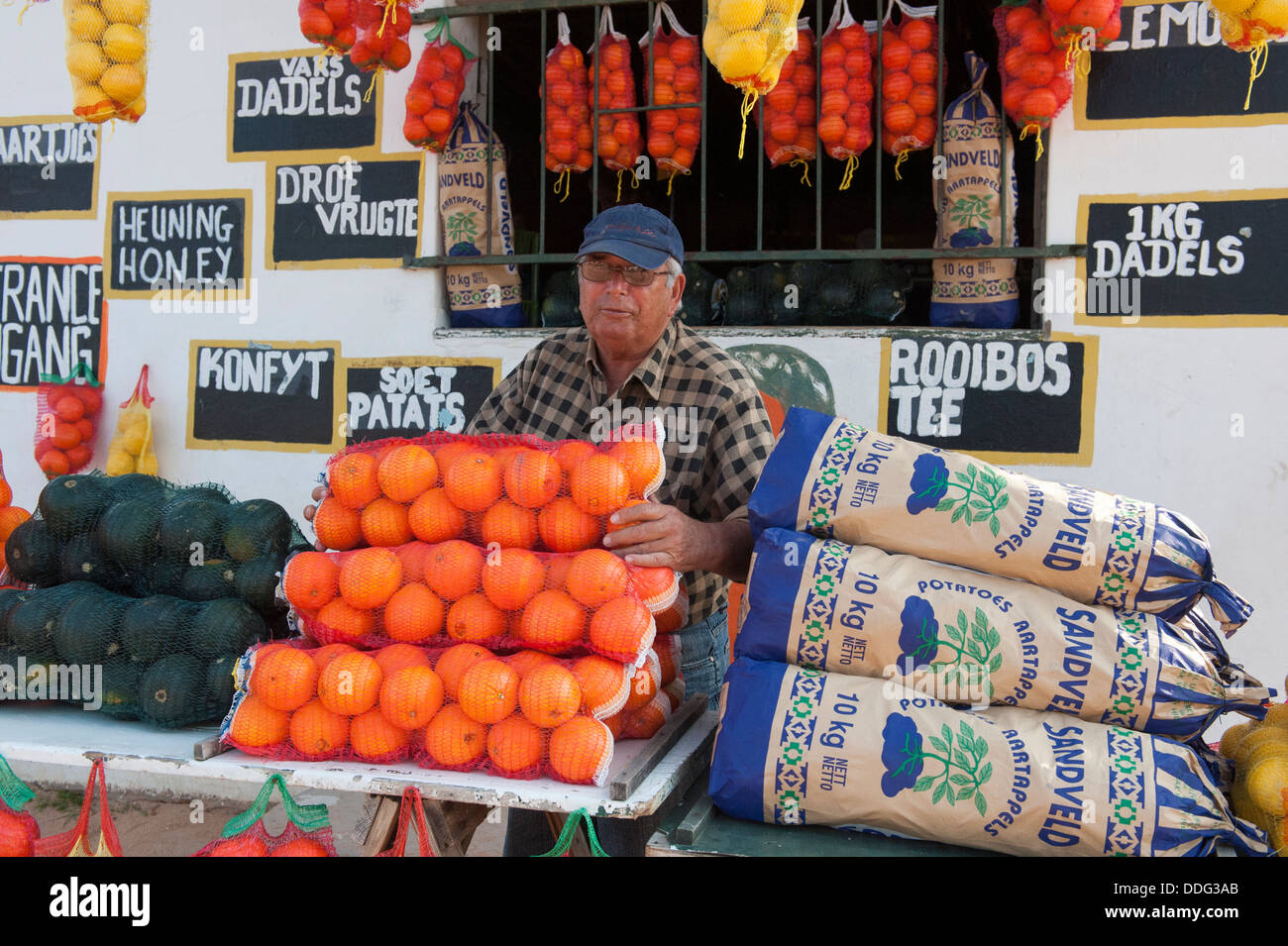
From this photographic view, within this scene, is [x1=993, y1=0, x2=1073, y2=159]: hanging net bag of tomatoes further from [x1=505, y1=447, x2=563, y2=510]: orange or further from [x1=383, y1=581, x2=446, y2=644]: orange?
[x1=383, y1=581, x2=446, y2=644]: orange

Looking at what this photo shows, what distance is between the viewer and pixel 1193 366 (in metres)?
3.62

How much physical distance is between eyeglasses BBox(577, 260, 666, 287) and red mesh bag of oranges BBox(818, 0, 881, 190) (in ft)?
6.21

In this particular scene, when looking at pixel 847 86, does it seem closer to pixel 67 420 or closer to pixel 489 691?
pixel 489 691

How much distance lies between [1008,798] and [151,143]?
4910mm

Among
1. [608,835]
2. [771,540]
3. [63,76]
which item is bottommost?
[608,835]

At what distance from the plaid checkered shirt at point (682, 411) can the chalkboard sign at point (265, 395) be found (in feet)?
6.33

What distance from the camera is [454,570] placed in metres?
2.00

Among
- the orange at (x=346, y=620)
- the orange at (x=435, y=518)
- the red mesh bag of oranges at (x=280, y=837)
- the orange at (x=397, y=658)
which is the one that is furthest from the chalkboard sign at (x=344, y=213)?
the red mesh bag of oranges at (x=280, y=837)

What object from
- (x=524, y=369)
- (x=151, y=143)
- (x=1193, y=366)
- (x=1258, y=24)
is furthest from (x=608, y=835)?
(x=151, y=143)

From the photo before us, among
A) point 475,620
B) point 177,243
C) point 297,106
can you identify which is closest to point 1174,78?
point 475,620

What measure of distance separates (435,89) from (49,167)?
2279 millimetres

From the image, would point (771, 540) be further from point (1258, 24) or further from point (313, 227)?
point (313, 227)

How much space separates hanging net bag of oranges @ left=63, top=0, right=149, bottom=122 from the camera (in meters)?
3.61

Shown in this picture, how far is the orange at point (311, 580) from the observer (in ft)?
6.78
